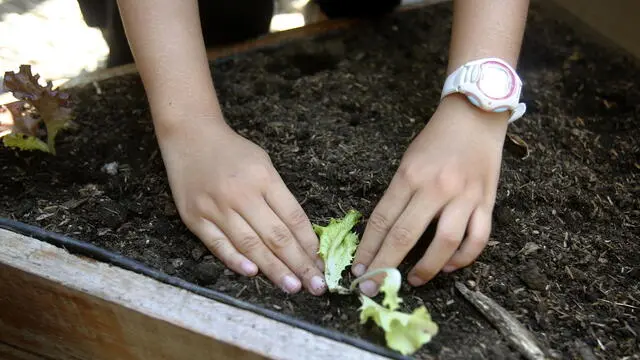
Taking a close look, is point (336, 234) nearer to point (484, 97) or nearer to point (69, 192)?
point (484, 97)

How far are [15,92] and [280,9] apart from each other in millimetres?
1278

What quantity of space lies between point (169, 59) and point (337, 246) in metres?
0.55

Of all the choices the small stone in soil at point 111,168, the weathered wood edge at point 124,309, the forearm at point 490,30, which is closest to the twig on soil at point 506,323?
the weathered wood edge at point 124,309

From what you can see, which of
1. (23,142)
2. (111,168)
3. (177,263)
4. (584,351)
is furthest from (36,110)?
(584,351)

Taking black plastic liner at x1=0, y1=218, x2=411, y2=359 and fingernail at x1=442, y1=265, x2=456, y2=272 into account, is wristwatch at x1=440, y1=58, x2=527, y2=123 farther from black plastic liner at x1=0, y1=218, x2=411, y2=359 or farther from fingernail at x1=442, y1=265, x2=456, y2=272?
black plastic liner at x1=0, y1=218, x2=411, y2=359

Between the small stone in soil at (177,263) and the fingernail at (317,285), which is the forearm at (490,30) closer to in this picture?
the fingernail at (317,285)

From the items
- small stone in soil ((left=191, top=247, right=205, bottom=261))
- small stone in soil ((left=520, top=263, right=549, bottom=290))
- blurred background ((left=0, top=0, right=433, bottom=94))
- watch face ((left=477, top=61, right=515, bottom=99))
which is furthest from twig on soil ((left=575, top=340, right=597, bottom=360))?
blurred background ((left=0, top=0, right=433, bottom=94))

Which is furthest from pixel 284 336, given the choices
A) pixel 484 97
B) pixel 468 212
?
pixel 484 97

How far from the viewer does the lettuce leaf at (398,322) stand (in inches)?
39.5

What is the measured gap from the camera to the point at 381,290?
1091 mm

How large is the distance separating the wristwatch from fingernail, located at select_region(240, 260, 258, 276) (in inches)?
22.1

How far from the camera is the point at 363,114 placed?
1.68 m

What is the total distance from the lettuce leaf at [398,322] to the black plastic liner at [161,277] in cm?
5

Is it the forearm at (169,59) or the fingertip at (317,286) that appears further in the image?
the forearm at (169,59)
